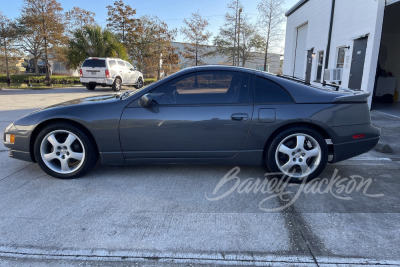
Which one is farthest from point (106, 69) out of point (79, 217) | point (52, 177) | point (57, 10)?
point (79, 217)

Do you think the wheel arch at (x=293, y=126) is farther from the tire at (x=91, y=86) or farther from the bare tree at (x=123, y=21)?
the bare tree at (x=123, y=21)

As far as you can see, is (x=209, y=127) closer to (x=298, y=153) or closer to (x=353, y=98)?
(x=298, y=153)

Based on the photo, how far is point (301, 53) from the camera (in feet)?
53.3

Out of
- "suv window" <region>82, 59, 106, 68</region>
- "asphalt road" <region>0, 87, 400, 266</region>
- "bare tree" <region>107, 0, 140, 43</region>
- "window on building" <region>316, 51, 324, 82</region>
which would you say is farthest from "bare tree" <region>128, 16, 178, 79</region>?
"asphalt road" <region>0, 87, 400, 266</region>

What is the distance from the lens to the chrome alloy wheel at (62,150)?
138 inches

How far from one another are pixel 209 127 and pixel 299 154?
45.7 inches

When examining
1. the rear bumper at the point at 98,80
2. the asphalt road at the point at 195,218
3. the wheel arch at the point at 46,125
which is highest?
the rear bumper at the point at 98,80

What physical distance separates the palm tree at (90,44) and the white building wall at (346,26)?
1383 centimetres

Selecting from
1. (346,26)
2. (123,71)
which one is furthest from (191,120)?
(123,71)

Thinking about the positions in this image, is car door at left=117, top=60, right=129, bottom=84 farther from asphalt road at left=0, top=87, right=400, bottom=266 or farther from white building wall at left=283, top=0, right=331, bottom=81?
asphalt road at left=0, top=87, right=400, bottom=266

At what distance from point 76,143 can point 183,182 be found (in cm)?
144

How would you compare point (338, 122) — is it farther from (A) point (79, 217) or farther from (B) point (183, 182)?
(A) point (79, 217)

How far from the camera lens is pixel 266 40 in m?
24.7

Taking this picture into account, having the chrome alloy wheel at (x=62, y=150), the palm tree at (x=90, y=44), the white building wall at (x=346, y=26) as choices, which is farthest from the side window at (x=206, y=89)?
the palm tree at (x=90, y=44)
